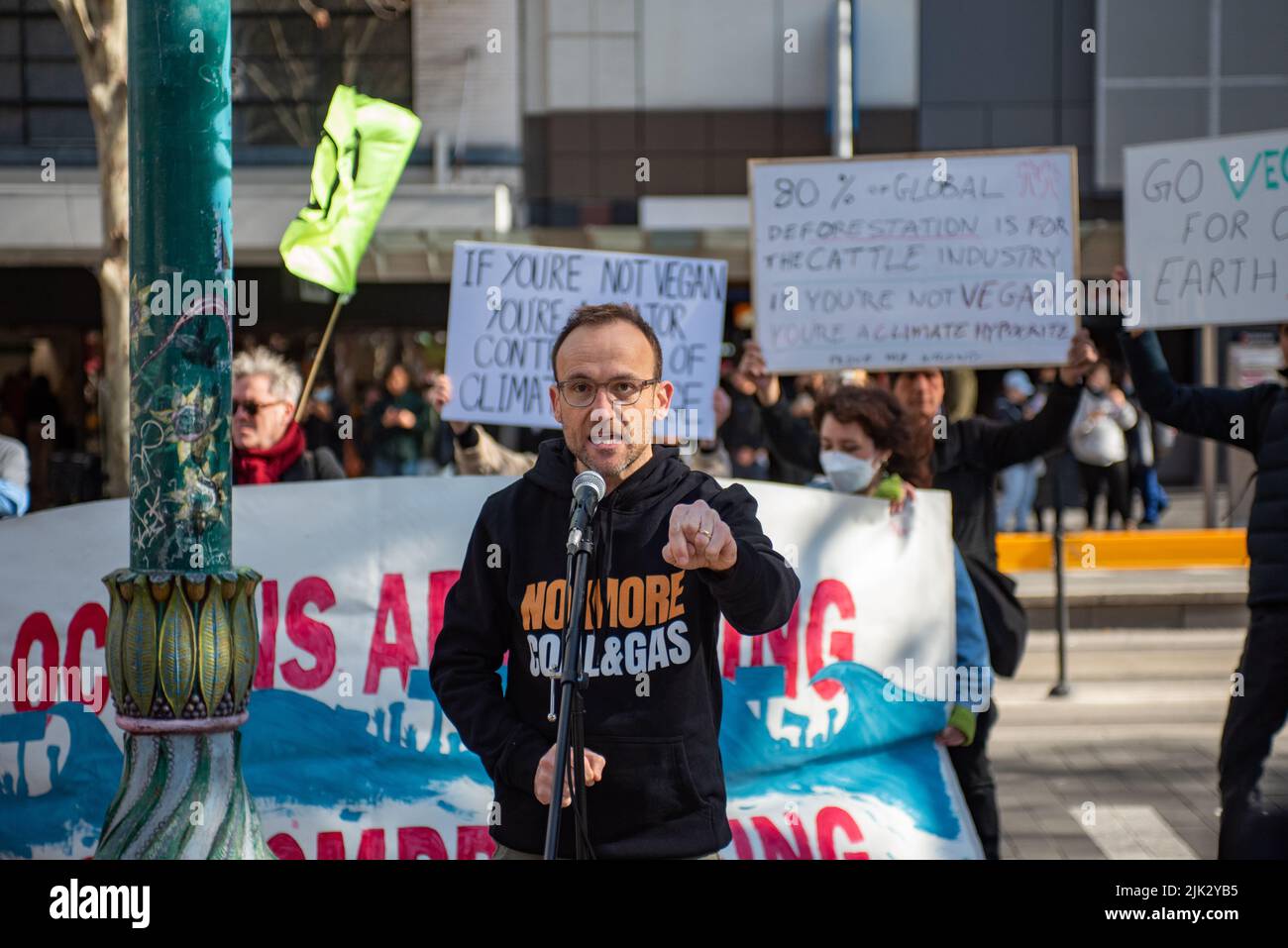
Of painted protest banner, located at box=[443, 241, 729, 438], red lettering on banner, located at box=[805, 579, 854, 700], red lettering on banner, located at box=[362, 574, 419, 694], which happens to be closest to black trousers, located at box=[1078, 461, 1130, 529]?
painted protest banner, located at box=[443, 241, 729, 438]

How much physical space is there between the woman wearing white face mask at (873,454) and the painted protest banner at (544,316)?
114 centimetres

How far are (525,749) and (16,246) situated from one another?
1596 centimetres

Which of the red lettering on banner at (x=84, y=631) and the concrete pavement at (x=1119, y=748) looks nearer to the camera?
the red lettering on banner at (x=84, y=631)

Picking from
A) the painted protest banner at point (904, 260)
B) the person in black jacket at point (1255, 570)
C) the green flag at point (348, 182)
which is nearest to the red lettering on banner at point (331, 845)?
the green flag at point (348, 182)

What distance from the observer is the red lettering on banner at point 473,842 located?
4.26 meters

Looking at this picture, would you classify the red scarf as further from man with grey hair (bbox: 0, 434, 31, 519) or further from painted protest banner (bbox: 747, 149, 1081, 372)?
painted protest banner (bbox: 747, 149, 1081, 372)

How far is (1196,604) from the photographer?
974 cm

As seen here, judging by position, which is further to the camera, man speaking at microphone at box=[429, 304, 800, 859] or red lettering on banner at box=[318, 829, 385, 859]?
red lettering on banner at box=[318, 829, 385, 859]

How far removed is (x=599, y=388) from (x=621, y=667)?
0.50 metres

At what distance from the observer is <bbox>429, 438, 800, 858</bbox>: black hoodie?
294 centimetres

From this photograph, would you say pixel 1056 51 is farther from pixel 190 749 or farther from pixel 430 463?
pixel 190 749

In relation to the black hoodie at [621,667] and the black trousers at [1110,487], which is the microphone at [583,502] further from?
the black trousers at [1110,487]

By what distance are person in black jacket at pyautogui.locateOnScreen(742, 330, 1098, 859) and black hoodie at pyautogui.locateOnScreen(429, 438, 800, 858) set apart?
6.78 feet
